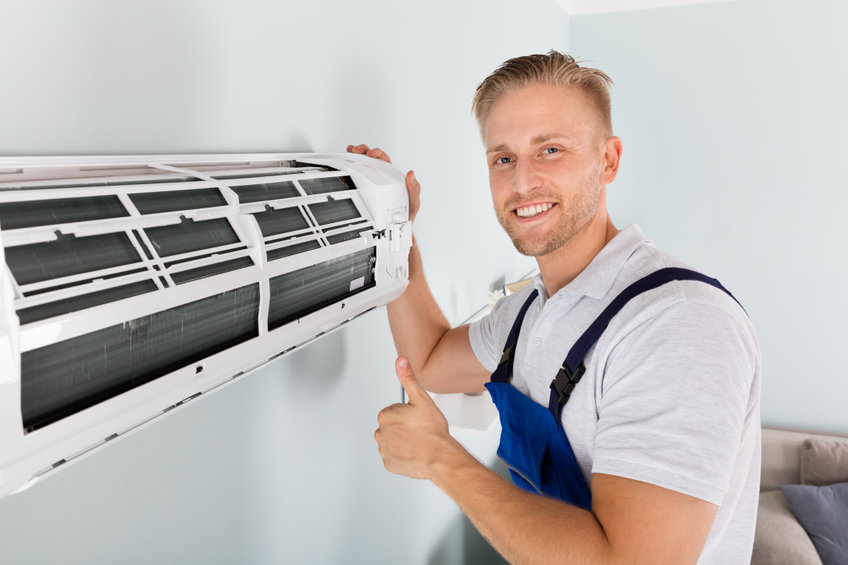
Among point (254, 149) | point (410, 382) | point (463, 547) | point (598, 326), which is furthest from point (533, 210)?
point (463, 547)

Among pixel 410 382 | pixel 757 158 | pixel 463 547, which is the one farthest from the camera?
pixel 757 158

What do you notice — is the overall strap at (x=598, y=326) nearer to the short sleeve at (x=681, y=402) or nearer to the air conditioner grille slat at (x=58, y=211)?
the short sleeve at (x=681, y=402)

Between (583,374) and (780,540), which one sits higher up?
(583,374)

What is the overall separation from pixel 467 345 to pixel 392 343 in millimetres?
207

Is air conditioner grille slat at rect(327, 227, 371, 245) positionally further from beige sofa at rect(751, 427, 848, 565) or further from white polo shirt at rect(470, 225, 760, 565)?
beige sofa at rect(751, 427, 848, 565)

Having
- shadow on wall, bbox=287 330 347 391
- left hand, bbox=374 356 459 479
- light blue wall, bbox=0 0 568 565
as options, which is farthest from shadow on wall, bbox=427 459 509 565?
left hand, bbox=374 356 459 479

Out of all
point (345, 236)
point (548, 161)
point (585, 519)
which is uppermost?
point (548, 161)

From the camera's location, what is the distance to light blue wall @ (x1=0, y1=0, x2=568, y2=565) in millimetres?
699

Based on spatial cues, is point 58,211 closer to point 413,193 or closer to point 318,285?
point 318,285

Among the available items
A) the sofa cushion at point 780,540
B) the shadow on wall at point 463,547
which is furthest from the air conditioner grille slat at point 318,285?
the sofa cushion at point 780,540

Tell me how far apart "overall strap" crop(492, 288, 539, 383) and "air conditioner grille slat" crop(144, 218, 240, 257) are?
2.28 ft

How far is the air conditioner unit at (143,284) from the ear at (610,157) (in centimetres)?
55

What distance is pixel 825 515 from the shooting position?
272 cm

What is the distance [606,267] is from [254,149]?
0.62m
